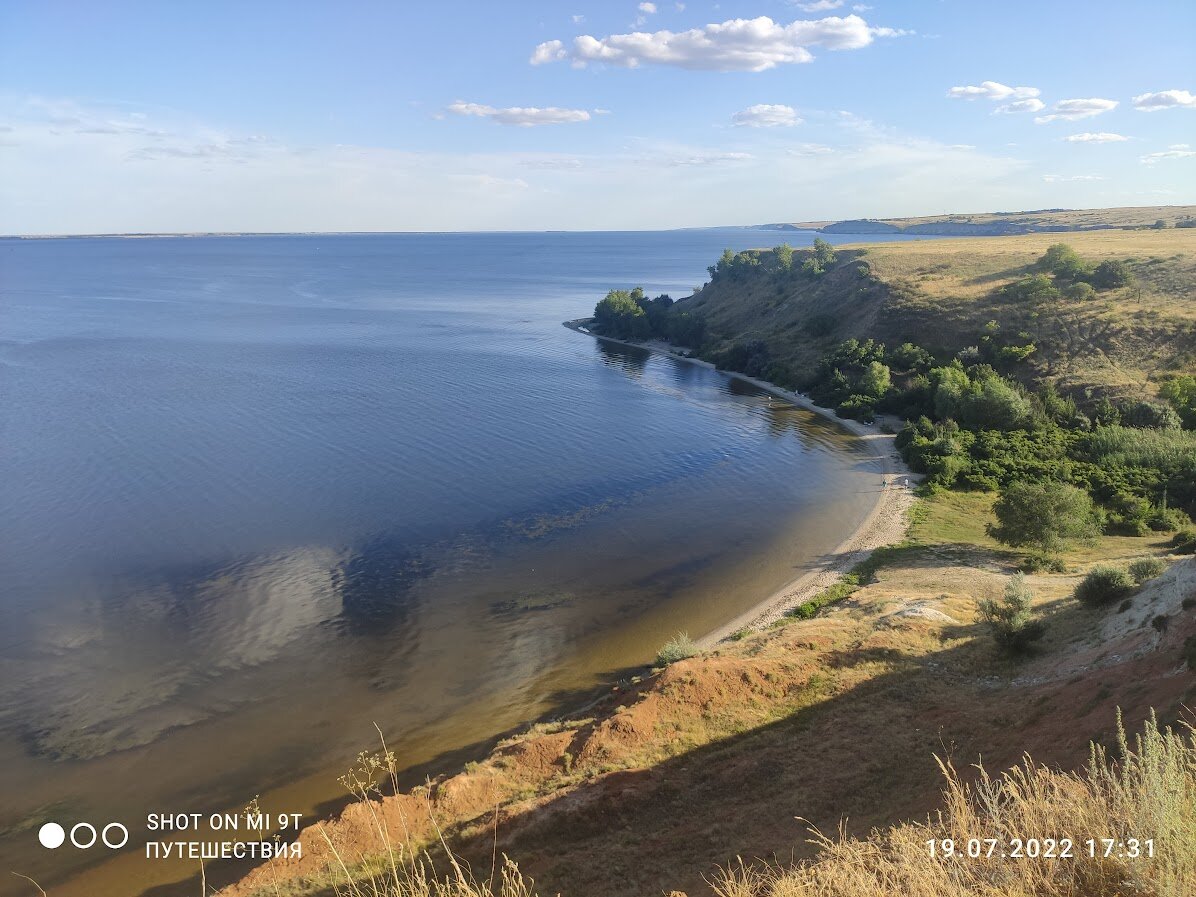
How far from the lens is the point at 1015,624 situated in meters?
22.2

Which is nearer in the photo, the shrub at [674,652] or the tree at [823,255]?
the shrub at [674,652]

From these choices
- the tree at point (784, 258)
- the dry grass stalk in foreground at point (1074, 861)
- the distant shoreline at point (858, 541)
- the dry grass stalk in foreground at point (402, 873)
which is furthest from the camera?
the tree at point (784, 258)

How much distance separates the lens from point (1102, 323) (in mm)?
62031

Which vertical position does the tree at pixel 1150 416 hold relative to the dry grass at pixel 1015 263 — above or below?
below

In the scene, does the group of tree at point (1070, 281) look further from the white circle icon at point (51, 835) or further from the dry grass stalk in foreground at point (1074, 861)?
the white circle icon at point (51, 835)

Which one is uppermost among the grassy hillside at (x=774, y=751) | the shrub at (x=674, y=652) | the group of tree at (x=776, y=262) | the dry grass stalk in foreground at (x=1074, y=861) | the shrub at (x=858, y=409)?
the group of tree at (x=776, y=262)

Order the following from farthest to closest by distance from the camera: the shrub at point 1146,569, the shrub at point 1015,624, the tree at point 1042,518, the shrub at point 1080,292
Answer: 1. the shrub at point 1080,292
2. the tree at point 1042,518
3. the shrub at point 1146,569
4. the shrub at point 1015,624

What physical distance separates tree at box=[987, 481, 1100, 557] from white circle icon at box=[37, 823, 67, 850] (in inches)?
1504

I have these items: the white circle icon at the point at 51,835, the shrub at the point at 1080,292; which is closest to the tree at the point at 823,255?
the shrub at the point at 1080,292

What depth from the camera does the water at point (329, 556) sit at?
2306cm

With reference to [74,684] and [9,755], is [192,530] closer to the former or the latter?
[74,684]

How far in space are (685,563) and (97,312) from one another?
13342 centimetres

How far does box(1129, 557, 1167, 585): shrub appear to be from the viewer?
24906 millimetres

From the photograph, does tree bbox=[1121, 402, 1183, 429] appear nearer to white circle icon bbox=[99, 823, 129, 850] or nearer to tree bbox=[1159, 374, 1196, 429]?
tree bbox=[1159, 374, 1196, 429]
